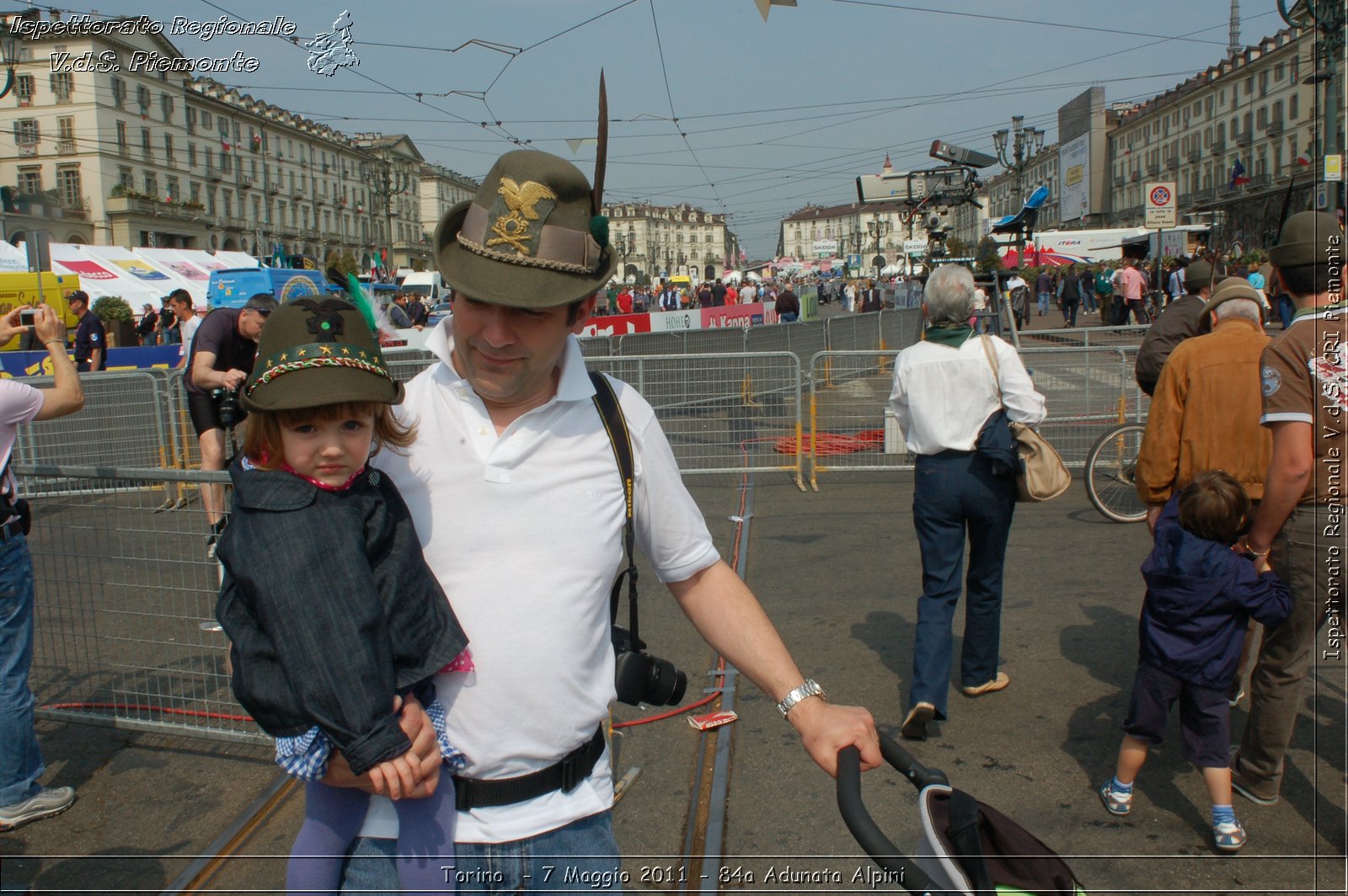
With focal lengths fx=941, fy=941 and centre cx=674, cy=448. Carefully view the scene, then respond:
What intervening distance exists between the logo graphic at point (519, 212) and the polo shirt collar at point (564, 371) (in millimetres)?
214

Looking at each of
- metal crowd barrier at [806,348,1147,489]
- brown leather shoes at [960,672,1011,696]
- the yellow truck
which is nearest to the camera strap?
brown leather shoes at [960,672,1011,696]

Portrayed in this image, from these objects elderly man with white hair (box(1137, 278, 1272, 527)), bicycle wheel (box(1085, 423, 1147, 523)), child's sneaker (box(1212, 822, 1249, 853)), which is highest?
elderly man with white hair (box(1137, 278, 1272, 527))

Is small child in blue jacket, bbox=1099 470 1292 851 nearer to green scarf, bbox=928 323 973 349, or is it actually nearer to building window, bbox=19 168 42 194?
green scarf, bbox=928 323 973 349

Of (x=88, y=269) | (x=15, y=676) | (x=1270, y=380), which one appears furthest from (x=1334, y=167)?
(x=88, y=269)

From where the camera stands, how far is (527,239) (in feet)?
5.43

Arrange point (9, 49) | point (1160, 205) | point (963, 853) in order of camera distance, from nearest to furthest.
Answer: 1. point (963, 853)
2. point (9, 49)
3. point (1160, 205)

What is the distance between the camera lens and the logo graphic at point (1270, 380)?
11.2 ft

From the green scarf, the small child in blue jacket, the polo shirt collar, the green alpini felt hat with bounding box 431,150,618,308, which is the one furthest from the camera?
the green scarf

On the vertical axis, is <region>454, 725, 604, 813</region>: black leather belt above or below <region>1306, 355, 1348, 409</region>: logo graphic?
below

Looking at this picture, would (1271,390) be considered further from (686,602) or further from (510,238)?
(510,238)

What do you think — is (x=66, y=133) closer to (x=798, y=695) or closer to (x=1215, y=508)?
(x=1215, y=508)

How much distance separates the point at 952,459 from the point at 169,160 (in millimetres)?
44161

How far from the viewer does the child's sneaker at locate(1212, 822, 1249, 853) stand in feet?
10.8

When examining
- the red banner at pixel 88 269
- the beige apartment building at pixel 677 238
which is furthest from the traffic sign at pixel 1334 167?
the beige apartment building at pixel 677 238
